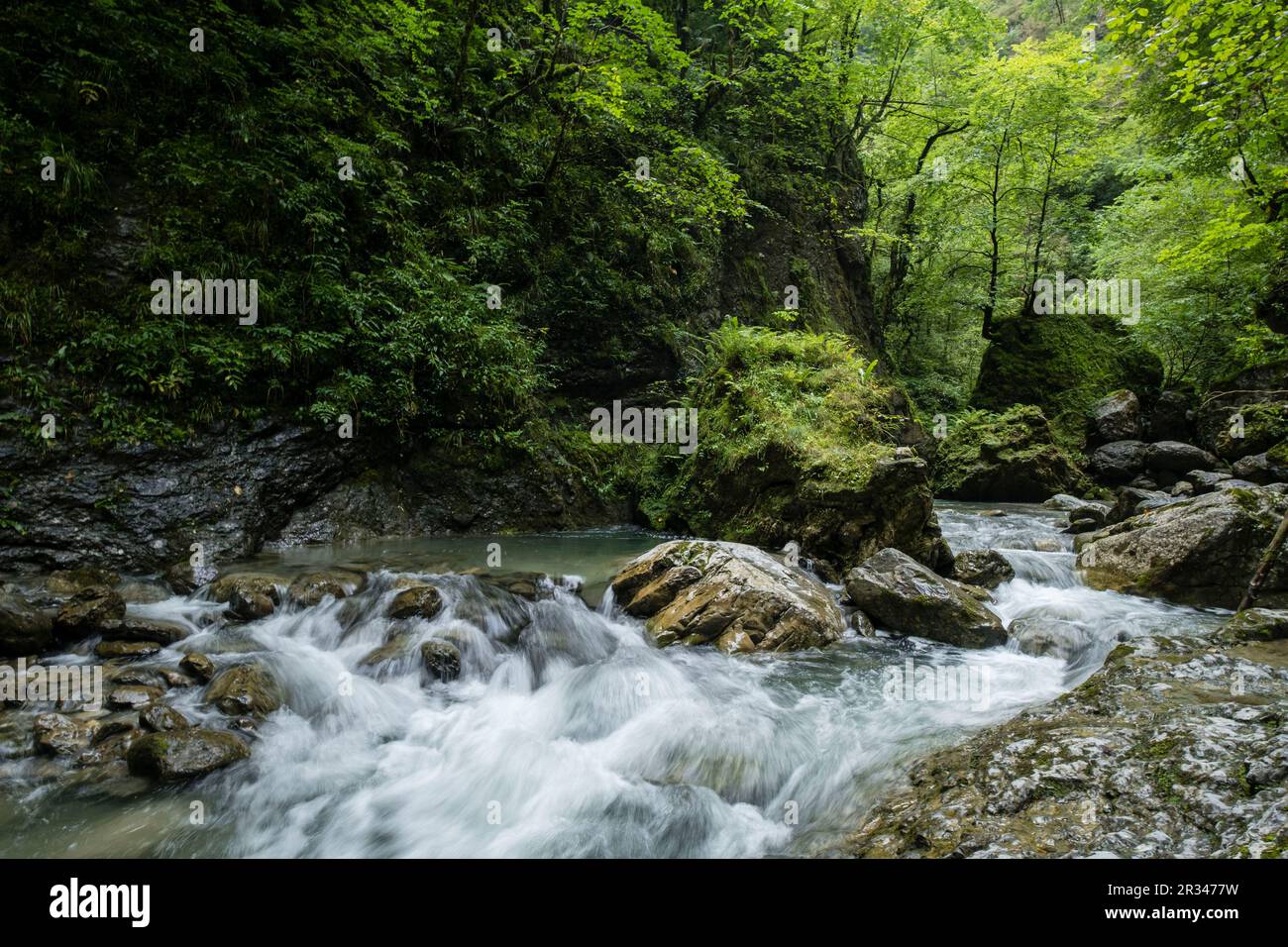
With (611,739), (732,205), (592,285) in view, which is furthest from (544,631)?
(732,205)

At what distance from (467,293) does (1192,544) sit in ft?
35.5

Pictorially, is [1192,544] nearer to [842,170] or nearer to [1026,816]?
[1026,816]

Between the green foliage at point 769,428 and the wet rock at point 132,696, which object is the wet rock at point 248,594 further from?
the green foliage at point 769,428

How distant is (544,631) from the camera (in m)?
6.48

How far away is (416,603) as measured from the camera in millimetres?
6250

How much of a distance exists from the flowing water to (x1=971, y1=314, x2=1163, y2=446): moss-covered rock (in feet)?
43.8

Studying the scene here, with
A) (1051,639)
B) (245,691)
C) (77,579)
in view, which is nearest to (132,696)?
(245,691)

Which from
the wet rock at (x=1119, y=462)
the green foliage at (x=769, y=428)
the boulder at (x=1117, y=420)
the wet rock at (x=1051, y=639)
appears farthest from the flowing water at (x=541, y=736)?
the boulder at (x=1117, y=420)

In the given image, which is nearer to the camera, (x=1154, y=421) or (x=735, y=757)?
(x=735, y=757)

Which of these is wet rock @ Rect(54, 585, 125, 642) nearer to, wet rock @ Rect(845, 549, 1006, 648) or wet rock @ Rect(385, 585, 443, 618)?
wet rock @ Rect(385, 585, 443, 618)

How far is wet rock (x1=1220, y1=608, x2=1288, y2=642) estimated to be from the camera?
482 centimetres

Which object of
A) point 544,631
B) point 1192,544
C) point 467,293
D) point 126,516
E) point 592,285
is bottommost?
point 544,631

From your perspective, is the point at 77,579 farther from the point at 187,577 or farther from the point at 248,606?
the point at 248,606
